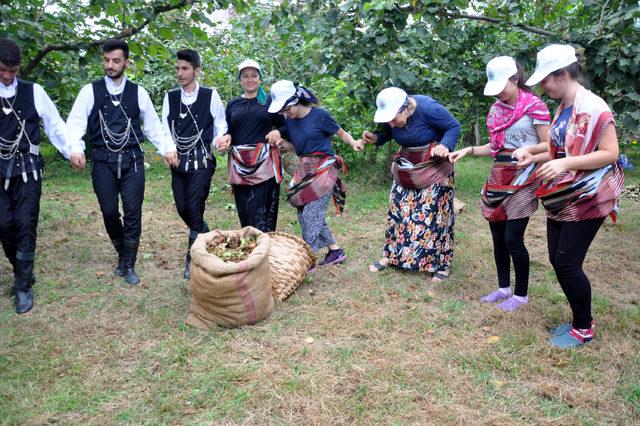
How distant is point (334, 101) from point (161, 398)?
6.52 m

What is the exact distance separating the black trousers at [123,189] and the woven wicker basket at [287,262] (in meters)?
1.17

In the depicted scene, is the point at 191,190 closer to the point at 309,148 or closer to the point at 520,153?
the point at 309,148

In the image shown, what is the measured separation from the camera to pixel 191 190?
462 cm

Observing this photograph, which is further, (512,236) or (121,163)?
(121,163)

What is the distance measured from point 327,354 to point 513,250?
1529 millimetres

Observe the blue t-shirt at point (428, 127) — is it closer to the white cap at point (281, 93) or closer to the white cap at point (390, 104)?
the white cap at point (390, 104)

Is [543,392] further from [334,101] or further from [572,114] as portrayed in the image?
[334,101]

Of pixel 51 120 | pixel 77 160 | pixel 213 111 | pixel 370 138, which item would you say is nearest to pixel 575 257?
pixel 370 138

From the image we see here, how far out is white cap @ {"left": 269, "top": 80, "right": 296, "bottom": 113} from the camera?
4.38 metres

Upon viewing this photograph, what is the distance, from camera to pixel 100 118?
14.2ft

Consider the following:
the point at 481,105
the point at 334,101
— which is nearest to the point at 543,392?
the point at 334,101

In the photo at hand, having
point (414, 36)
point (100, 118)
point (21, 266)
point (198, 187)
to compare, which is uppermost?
point (414, 36)

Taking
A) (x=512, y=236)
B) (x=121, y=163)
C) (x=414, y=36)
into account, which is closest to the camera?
(x=512, y=236)

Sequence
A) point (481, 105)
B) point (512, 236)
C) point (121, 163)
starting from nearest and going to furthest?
point (512, 236), point (121, 163), point (481, 105)
